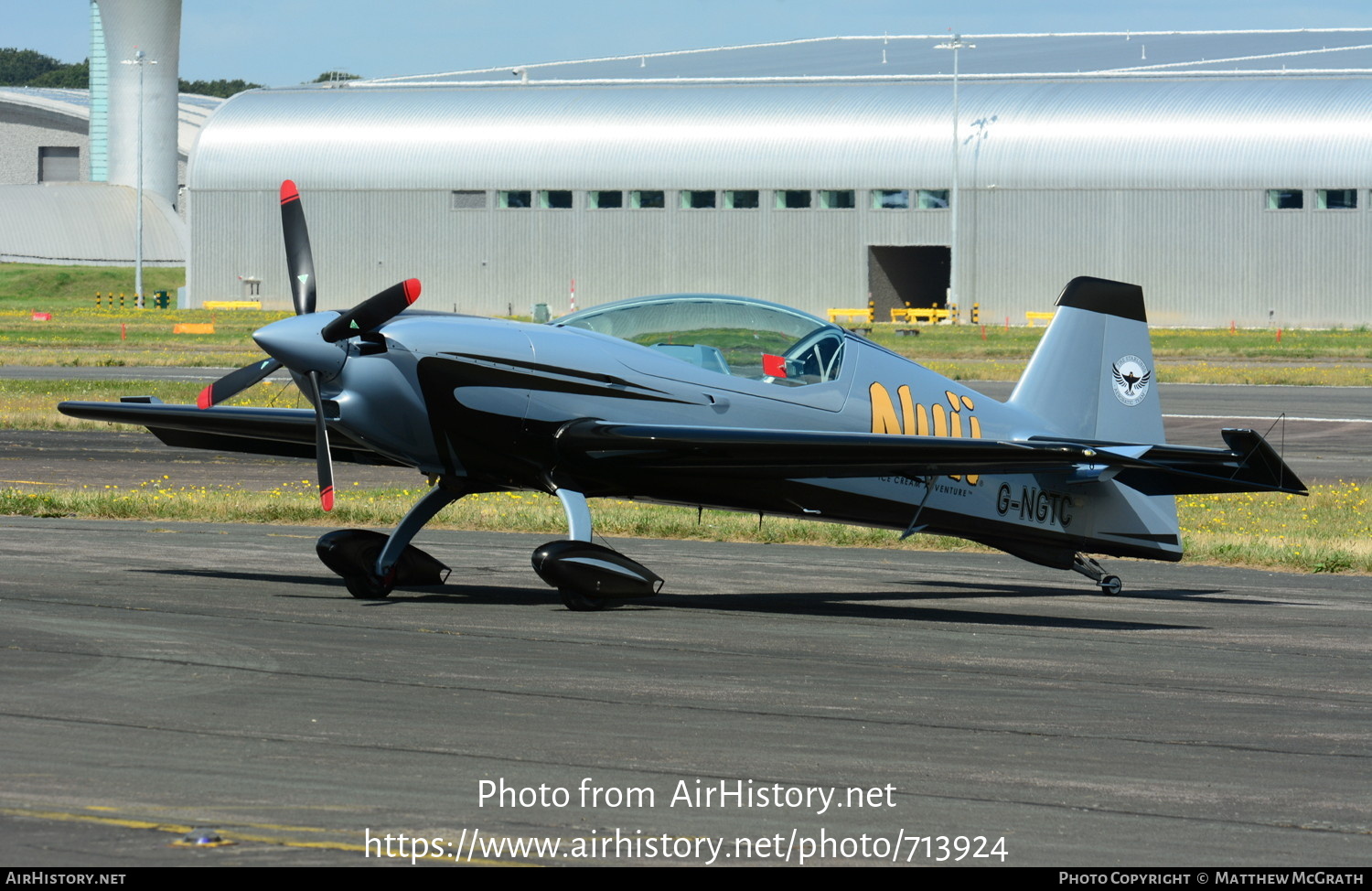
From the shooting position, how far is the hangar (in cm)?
5978

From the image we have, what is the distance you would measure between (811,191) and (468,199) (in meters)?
14.8

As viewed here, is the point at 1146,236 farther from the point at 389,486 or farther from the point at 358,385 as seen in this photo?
the point at 358,385

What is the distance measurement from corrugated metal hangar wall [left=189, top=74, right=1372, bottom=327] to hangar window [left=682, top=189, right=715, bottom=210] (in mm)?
117

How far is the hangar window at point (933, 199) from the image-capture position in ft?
209

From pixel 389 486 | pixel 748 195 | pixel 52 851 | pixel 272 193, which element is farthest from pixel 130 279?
pixel 52 851

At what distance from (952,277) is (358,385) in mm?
53361

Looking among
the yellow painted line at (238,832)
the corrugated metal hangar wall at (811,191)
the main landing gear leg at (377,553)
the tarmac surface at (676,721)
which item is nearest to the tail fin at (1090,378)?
the tarmac surface at (676,721)

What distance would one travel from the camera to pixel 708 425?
1259cm

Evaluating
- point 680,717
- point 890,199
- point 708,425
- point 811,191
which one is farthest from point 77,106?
point 680,717

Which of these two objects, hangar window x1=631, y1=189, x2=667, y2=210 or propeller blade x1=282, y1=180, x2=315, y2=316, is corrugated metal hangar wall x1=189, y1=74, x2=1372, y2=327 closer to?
hangar window x1=631, y1=189, x2=667, y2=210

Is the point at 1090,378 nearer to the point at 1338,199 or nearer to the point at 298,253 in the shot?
the point at 298,253

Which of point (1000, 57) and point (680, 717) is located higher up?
point (1000, 57)

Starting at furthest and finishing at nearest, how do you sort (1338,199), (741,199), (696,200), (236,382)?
(696,200) < (741,199) < (1338,199) < (236,382)

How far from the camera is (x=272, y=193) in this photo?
72062 millimetres
